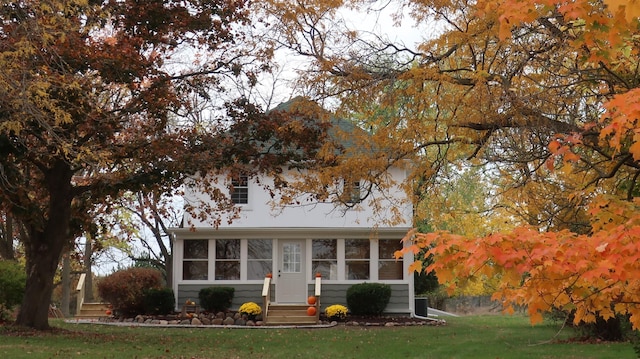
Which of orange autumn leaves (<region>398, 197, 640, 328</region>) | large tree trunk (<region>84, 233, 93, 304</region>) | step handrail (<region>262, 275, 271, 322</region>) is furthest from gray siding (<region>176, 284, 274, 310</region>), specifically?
orange autumn leaves (<region>398, 197, 640, 328</region>)

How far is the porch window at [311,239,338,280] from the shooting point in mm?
25250

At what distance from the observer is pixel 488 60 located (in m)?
11.3

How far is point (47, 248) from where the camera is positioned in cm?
1700

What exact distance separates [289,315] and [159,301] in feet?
13.4

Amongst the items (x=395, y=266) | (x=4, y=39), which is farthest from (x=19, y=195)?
(x=395, y=266)

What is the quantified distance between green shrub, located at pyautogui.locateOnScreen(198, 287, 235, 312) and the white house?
1.84 ft

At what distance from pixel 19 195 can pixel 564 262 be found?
12.1 meters

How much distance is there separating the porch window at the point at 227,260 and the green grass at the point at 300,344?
523cm

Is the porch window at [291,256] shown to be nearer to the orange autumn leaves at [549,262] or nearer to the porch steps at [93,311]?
the porch steps at [93,311]

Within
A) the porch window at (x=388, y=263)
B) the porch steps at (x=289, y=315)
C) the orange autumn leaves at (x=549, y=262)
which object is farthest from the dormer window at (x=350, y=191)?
the porch window at (x=388, y=263)

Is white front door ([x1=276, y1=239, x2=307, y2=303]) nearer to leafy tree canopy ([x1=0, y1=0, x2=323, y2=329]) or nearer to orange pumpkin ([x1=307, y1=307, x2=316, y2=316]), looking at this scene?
orange pumpkin ([x1=307, y1=307, x2=316, y2=316])

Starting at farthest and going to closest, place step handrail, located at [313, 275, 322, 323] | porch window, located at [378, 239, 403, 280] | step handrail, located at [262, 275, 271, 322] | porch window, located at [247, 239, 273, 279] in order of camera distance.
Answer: porch window, located at [247, 239, 273, 279]
porch window, located at [378, 239, 403, 280]
step handrail, located at [262, 275, 271, 322]
step handrail, located at [313, 275, 322, 323]

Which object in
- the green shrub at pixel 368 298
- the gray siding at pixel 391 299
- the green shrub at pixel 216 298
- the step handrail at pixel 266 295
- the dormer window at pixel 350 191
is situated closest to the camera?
the dormer window at pixel 350 191

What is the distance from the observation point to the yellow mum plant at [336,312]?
2312 cm
